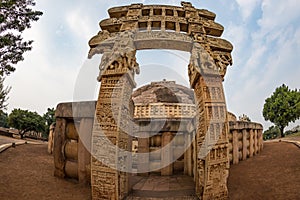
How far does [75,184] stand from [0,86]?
7.99m

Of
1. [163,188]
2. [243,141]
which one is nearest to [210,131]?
[163,188]

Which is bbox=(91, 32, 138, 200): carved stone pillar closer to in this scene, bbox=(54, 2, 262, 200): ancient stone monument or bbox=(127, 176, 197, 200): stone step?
bbox=(54, 2, 262, 200): ancient stone monument

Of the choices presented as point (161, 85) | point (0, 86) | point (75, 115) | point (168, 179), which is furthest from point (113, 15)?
point (161, 85)

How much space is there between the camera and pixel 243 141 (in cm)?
744

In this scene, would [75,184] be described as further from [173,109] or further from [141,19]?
[173,109]

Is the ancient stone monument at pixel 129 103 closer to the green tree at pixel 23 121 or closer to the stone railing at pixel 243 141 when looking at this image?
the stone railing at pixel 243 141

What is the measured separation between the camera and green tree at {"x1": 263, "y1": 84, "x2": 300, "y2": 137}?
20.3 meters

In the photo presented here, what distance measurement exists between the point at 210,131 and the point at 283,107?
21309 millimetres

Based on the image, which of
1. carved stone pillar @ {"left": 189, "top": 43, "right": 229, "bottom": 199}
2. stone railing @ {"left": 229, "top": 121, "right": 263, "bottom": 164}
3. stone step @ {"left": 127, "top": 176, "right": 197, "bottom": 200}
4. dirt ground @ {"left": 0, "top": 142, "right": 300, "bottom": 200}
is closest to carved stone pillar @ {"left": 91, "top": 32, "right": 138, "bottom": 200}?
stone step @ {"left": 127, "top": 176, "right": 197, "bottom": 200}

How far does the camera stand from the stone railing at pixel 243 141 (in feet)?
22.6

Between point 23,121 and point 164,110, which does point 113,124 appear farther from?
point 23,121

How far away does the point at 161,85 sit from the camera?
16.9 m

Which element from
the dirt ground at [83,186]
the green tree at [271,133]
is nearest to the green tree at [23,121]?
the dirt ground at [83,186]

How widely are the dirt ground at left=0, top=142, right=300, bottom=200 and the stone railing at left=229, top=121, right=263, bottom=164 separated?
84cm
